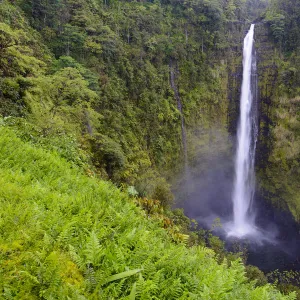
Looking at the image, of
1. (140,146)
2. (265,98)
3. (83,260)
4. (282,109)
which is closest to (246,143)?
(282,109)

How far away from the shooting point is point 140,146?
59.9 ft

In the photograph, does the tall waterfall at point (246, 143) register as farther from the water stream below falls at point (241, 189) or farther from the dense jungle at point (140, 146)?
the dense jungle at point (140, 146)

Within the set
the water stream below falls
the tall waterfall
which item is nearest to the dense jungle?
the water stream below falls

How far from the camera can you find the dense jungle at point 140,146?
2.36 metres

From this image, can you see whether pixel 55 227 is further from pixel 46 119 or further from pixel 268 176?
pixel 268 176

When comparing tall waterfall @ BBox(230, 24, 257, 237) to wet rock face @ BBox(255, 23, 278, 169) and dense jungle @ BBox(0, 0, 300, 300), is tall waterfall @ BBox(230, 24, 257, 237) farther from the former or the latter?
dense jungle @ BBox(0, 0, 300, 300)

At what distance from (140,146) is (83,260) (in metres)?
16.0

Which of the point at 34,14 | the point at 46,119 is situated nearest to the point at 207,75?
the point at 34,14

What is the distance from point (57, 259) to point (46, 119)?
280 inches

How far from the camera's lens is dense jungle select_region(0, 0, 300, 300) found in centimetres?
236

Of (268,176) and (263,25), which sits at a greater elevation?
(263,25)

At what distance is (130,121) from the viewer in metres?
17.9

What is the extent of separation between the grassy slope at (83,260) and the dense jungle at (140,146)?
1 centimetres

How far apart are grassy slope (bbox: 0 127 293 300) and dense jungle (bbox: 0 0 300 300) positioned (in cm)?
1
